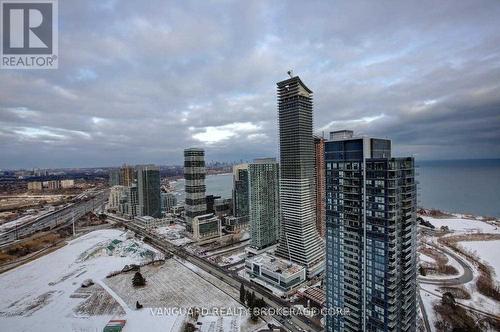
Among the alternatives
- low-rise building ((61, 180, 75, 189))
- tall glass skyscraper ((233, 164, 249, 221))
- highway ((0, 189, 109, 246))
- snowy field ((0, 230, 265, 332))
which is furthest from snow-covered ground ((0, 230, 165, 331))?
low-rise building ((61, 180, 75, 189))

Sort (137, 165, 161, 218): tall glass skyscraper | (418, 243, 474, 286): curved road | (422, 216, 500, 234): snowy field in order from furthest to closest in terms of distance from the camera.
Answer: (137, 165, 161, 218): tall glass skyscraper → (422, 216, 500, 234): snowy field → (418, 243, 474, 286): curved road

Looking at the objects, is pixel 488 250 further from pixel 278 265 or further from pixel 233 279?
pixel 233 279

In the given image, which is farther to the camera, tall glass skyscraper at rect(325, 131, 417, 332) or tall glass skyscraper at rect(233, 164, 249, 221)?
tall glass skyscraper at rect(233, 164, 249, 221)

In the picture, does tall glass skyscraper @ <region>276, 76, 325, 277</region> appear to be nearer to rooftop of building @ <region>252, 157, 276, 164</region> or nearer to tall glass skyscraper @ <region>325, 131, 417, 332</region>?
rooftop of building @ <region>252, 157, 276, 164</region>

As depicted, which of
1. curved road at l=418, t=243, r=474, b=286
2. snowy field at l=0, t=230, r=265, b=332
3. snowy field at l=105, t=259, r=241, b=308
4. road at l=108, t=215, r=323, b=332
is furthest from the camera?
curved road at l=418, t=243, r=474, b=286

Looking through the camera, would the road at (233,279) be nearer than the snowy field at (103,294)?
Yes

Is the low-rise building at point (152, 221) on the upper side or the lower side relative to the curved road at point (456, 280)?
upper

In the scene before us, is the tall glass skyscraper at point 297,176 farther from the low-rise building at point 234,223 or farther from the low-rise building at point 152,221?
the low-rise building at point 152,221

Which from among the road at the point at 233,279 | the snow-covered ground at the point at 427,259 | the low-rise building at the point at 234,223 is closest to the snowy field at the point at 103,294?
the road at the point at 233,279
